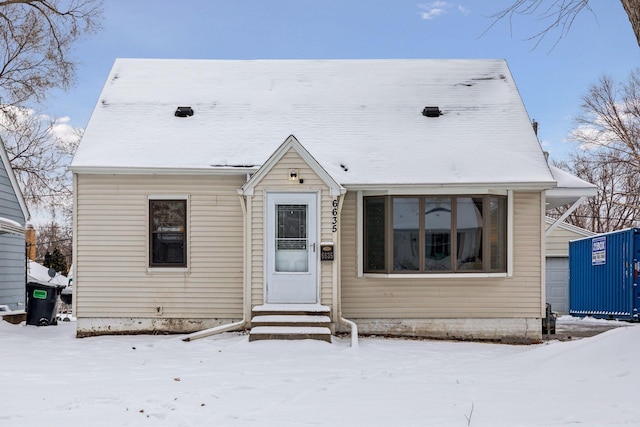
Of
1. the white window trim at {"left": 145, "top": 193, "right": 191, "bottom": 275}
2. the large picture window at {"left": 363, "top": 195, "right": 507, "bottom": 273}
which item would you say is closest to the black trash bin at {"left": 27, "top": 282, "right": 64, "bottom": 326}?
the white window trim at {"left": 145, "top": 193, "right": 191, "bottom": 275}

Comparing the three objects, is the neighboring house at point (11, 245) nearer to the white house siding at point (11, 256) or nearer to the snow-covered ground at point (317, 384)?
the white house siding at point (11, 256)

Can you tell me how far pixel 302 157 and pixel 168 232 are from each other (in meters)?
2.97

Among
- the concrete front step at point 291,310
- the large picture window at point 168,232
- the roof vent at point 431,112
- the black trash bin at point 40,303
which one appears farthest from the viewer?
the black trash bin at point 40,303

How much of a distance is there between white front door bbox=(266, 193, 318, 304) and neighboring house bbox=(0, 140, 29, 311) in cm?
670

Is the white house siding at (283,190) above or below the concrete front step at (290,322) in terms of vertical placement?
above

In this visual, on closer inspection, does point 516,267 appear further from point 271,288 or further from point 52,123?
point 52,123

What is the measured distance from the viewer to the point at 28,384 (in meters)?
6.70

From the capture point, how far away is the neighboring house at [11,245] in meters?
14.3

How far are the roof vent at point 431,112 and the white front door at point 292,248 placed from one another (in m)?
3.35

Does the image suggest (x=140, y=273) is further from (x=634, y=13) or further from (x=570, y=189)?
(x=634, y=13)

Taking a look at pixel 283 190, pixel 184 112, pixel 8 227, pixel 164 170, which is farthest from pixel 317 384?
pixel 8 227

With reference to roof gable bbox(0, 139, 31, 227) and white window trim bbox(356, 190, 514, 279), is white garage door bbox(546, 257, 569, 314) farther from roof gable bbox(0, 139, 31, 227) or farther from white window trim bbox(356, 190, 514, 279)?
roof gable bbox(0, 139, 31, 227)

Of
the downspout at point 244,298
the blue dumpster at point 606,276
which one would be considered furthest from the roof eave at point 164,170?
the blue dumpster at point 606,276

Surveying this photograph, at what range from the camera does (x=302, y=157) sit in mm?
10383
